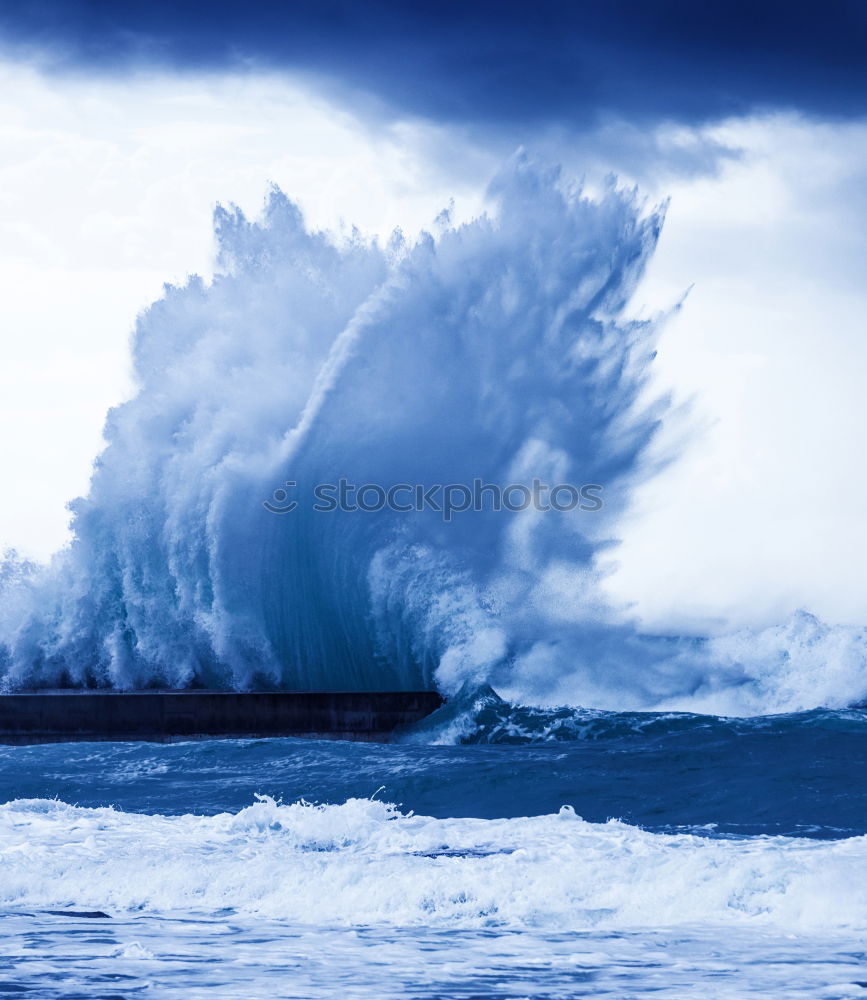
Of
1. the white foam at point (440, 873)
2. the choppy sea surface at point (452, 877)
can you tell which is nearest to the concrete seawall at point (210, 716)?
the choppy sea surface at point (452, 877)

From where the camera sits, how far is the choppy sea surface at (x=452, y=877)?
6.28 metres

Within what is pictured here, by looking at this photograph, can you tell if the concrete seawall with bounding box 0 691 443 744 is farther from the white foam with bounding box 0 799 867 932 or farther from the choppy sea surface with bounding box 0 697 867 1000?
the white foam with bounding box 0 799 867 932

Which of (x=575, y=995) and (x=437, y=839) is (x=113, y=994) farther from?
(x=437, y=839)

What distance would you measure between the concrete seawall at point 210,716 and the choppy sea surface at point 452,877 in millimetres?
3021

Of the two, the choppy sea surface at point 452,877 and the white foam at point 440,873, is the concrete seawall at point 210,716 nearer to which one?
the choppy sea surface at point 452,877

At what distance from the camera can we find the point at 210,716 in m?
17.1

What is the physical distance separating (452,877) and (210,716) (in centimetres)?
948

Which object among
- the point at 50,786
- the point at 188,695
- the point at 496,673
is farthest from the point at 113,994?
the point at 496,673

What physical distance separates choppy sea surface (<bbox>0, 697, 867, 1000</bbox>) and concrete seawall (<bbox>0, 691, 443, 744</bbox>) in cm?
302

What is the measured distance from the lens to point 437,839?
9.57 m

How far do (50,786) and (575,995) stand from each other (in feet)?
27.7

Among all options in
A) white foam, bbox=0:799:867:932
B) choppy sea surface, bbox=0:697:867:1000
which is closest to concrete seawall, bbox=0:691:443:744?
choppy sea surface, bbox=0:697:867:1000

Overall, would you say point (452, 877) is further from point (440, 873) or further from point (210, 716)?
point (210, 716)

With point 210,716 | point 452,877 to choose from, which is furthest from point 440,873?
point 210,716
